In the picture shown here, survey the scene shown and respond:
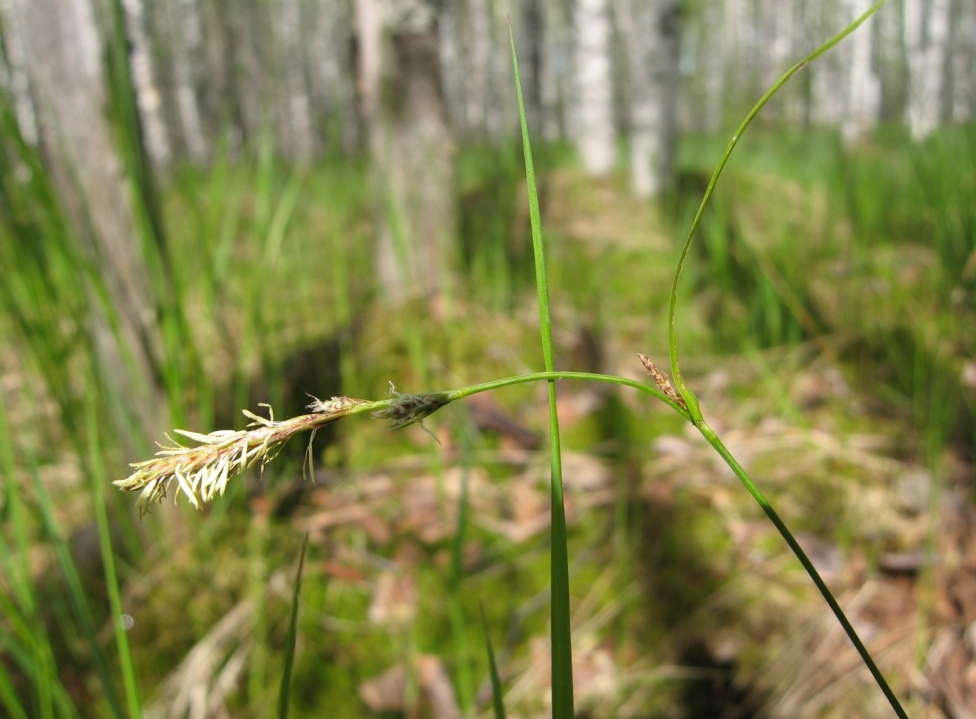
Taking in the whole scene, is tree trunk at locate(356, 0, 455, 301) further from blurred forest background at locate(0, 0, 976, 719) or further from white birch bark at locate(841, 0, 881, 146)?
white birch bark at locate(841, 0, 881, 146)

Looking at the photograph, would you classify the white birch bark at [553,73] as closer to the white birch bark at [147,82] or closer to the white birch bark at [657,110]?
the white birch bark at [147,82]

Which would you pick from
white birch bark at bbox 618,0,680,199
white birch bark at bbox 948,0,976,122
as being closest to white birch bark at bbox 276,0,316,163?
white birch bark at bbox 618,0,680,199

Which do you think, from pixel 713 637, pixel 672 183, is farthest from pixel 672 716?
pixel 672 183

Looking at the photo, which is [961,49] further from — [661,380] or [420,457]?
[661,380]

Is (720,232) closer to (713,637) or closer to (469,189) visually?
(713,637)

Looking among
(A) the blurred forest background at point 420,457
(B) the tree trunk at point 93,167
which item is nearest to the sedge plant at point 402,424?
(A) the blurred forest background at point 420,457
